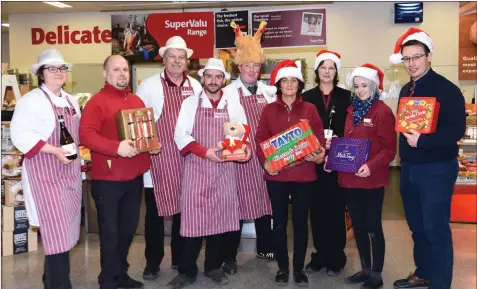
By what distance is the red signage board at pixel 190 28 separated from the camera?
18.9 ft

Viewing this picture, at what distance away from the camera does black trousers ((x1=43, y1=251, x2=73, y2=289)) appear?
131 inches

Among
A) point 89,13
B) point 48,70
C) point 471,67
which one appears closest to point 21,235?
point 48,70

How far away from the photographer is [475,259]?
4391mm

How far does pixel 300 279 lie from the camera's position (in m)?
3.70

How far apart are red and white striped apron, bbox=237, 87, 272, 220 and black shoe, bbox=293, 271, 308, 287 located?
573mm

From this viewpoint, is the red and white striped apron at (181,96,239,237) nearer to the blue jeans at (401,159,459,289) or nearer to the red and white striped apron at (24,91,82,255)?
the red and white striped apron at (24,91,82,255)

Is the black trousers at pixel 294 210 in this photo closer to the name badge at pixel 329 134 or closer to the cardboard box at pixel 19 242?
the name badge at pixel 329 134

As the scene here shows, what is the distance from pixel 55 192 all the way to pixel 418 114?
2303 mm

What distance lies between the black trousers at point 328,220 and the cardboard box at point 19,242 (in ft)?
8.48

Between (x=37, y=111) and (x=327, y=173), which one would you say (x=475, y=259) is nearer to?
(x=327, y=173)

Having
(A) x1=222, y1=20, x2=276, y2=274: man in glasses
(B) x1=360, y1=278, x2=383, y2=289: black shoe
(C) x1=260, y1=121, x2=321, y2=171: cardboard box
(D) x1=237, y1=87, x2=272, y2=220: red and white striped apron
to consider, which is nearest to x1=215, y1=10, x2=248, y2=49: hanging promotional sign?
(A) x1=222, y1=20, x2=276, y2=274: man in glasses

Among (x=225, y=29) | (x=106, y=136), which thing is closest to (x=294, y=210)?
(x=106, y=136)

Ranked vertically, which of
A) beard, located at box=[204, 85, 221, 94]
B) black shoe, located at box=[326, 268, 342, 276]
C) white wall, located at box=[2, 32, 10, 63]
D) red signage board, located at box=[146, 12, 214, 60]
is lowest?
black shoe, located at box=[326, 268, 342, 276]

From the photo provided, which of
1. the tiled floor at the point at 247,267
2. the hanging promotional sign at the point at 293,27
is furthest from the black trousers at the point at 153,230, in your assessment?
the hanging promotional sign at the point at 293,27
